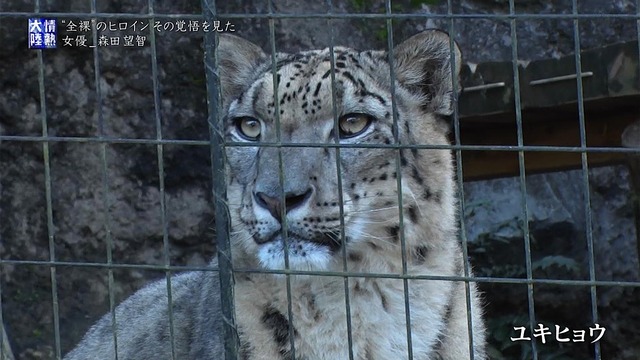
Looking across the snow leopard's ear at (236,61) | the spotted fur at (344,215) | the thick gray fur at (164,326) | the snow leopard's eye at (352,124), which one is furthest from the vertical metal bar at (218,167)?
the snow leopard's ear at (236,61)

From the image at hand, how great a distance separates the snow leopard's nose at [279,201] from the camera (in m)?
4.05

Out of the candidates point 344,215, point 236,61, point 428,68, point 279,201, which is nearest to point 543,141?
point 428,68

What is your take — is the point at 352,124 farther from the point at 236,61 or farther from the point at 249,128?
the point at 236,61

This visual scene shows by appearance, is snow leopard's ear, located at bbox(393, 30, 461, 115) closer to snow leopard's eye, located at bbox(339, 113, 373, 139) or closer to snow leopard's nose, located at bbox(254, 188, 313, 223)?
snow leopard's eye, located at bbox(339, 113, 373, 139)

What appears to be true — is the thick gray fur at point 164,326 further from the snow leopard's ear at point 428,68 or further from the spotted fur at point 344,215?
the snow leopard's ear at point 428,68

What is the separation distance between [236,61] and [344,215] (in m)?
0.97

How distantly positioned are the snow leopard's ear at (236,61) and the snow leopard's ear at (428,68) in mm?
595

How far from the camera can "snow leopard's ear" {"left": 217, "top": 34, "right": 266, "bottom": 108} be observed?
4.76m

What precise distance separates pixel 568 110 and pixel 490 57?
72.0 inches

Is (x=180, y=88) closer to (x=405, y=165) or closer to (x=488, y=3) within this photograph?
(x=488, y=3)

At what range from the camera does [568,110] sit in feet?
18.5

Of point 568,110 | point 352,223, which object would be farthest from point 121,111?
point 352,223

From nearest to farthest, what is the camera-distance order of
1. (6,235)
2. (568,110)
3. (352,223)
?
(352,223) → (568,110) → (6,235)

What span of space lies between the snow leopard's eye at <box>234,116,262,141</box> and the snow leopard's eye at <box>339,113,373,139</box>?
0.34 m
